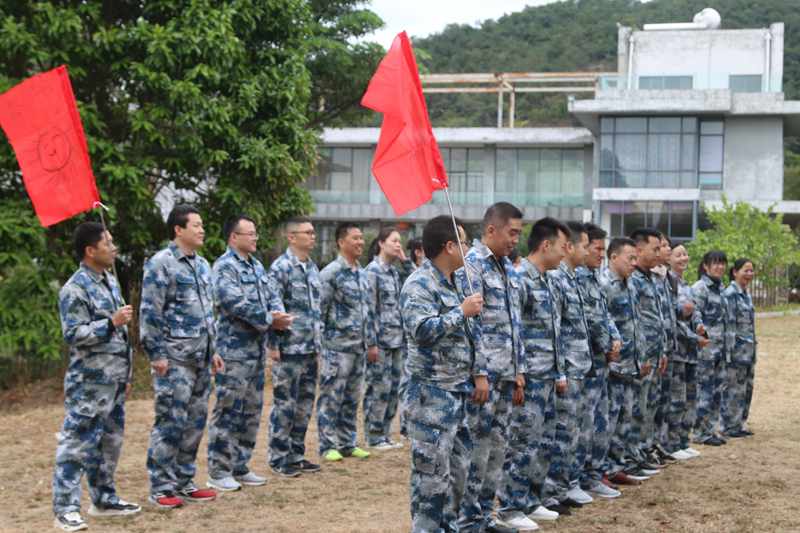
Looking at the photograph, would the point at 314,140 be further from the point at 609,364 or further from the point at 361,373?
the point at 609,364

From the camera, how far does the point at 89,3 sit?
12.2 metres

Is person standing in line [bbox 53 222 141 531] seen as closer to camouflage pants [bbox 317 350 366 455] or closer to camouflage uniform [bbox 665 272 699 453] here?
camouflage pants [bbox 317 350 366 455]

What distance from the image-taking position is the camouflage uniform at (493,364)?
221 inches

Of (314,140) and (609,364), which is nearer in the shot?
(609,364)

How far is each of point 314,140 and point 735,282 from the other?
20.4 ft

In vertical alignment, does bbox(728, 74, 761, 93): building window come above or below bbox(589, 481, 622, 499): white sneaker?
above

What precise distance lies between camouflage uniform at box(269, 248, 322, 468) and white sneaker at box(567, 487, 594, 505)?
2.24m

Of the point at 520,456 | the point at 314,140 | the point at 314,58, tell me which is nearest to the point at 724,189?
the point at 314,58

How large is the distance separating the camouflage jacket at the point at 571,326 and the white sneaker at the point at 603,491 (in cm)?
95

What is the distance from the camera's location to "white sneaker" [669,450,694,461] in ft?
28.0

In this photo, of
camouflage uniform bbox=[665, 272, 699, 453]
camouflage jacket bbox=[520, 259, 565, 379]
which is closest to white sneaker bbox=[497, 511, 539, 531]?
camouflage jacket bbox=[520, 259, 565, 379]

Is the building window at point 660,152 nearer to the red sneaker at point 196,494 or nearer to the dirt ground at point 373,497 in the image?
the dirt ground at point 373,497

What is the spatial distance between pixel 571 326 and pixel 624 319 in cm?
102

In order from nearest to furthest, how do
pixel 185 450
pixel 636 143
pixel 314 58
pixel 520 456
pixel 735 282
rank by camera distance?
1. pixel 520 456
2. pixel 185 450
3. pixel 735 282
4. pixel 314 58
5. pixel 636 143
